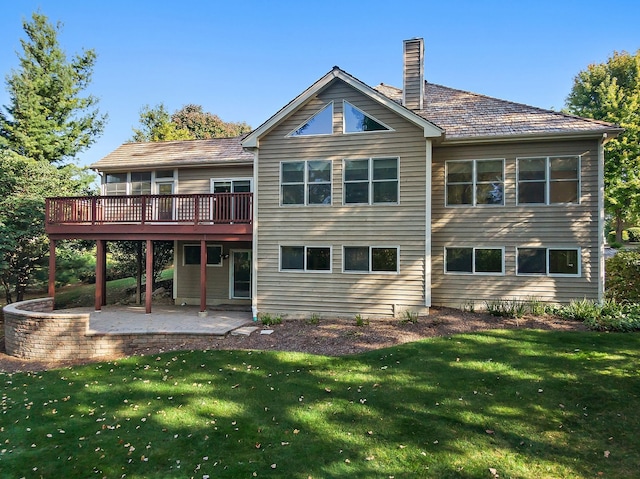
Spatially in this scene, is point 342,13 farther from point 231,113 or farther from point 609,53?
point 231,113

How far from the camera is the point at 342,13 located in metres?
15.7

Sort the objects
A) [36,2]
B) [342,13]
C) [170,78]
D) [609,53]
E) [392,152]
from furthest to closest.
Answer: [170,78], [609,53], [36,2], [342,13], [392,152]

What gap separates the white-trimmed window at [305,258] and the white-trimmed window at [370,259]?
1.96ft

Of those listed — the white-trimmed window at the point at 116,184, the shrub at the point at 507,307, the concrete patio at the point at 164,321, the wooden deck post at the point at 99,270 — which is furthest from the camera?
the white-trimmed window at the point at 116,184

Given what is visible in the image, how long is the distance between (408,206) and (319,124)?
12.6 feet

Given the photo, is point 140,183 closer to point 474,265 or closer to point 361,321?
point 361,321

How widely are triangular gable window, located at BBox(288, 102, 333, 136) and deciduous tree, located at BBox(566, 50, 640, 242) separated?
759 inches

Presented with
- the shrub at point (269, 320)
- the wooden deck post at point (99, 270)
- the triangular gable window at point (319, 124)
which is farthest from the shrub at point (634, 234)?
the wooden deck post at point (99, 270)

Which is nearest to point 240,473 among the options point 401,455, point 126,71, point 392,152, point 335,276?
point 401,455

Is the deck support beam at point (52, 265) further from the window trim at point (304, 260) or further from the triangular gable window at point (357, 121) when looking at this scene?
the triangular gable window at point (357, 121)

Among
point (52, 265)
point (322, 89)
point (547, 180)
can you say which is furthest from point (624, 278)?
A: point (52, 265)

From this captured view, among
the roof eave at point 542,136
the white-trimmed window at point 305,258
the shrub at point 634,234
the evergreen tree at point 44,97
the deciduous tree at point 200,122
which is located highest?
the deciduous tree at point 200,122

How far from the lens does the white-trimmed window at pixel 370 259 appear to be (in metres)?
11.5

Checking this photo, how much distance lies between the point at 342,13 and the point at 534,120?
8.96 m
